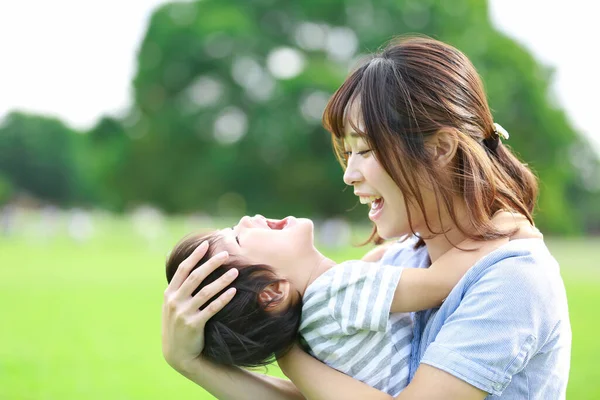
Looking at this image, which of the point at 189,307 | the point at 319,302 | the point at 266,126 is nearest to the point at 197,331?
the point at 189,307

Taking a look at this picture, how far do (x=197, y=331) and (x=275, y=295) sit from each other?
0.25 meters

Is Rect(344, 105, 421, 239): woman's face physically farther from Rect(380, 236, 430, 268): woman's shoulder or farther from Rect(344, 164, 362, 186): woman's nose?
Rect(380, 236, 430, 268): woman's shoulder

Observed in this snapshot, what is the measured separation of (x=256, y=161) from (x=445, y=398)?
79.7 ft

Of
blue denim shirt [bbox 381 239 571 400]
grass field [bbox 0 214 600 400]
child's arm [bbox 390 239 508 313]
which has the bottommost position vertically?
blue denim shirt [bbox 381 239 571 400]

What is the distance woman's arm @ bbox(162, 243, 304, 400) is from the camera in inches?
82.9

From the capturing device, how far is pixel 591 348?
8.57 m

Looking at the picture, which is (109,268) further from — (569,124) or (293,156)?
(569,124)

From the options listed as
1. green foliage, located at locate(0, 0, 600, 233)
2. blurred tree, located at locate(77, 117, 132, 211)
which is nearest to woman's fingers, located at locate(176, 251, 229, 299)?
green foliage, located at locate(0, 0, 600, 233)

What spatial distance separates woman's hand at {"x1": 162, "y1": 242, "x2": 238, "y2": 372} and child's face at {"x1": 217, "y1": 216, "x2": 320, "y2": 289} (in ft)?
0.41

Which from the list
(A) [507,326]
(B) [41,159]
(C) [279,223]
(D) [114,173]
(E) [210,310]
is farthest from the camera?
(B) [41,159]

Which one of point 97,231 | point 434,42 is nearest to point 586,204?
point 97,231

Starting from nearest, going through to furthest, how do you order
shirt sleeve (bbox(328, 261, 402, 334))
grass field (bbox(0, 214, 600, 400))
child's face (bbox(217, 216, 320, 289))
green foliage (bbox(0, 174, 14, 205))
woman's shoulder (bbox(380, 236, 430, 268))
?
shirt sleeve (bbox(328, 261, 402, 334)), child's face (bbox(217, 216, 320, 289)), woman's shoulder (bbox(380, 236, 430, 268)), grass field (bbox(0, 214, 600, 400)), green foliage (bbox(0, 174, 14, 205))

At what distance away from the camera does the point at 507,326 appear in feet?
5.98

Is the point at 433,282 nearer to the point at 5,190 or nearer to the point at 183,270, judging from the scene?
the point at 183,270
